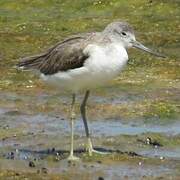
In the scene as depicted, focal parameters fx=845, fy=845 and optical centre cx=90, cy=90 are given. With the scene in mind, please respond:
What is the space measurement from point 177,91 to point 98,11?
1034 cm

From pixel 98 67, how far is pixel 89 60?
0.60 ft

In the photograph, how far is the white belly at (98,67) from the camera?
1205 centimetres

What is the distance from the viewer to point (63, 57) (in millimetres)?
12695

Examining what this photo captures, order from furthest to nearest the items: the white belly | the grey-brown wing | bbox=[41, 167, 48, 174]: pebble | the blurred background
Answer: the blurred background < the grey-brown wing < the white belly < bbox=[41, 167, 48, 174]: pebble

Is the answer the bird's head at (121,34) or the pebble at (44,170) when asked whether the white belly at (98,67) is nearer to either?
the bird's head at (121,34)

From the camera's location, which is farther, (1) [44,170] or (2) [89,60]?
(2) [89,60]

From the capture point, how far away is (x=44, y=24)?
25422 mm

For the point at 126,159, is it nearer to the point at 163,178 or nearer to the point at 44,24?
the point at 163,178

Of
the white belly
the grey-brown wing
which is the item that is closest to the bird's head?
the white belly

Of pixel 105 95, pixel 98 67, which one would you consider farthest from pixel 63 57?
pixel 105 95

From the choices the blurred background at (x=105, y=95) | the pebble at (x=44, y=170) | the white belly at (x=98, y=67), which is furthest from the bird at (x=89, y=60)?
the blurred background at (x=105, y=95)

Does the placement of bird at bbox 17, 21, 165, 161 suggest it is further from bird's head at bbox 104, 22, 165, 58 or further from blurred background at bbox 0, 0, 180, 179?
blurred background at bbox 0, 0, 180, 179

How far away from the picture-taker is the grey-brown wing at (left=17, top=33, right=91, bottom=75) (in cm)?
1238

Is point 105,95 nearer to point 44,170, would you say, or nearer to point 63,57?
point 63,57
